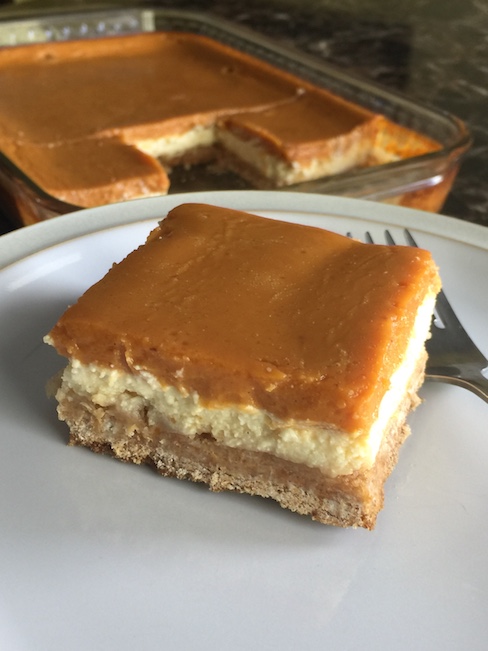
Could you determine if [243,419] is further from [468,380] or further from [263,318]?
[468,380]

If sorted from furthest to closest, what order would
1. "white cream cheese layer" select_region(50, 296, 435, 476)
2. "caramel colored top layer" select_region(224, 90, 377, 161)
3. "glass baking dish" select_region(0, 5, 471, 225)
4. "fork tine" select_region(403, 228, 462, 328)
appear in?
"caramel colored top layer" select_region(224, 90, 377, 161)
"glass baking dish" select_region(0, 5, 471, 225)
"fork tine" select_region(403, 228, 462, 328)
"white cream cheese layer" select_region(50, 296, 435, 476)

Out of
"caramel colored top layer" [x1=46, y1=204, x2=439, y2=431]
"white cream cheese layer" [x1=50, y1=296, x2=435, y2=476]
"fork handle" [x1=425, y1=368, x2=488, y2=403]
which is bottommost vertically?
"fork handle" [x1=425, y1=368, x2=488, y2=403]

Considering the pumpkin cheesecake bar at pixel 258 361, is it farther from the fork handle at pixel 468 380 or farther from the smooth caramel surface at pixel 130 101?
the smooth caramel surface at pixel 130 101

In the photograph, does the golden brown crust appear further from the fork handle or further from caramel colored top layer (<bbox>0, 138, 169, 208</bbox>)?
caramel colored top layer (<bbox>0, 138, 169, 208</bbox>)

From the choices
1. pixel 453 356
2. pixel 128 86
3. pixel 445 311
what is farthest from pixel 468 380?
pixel 128 86

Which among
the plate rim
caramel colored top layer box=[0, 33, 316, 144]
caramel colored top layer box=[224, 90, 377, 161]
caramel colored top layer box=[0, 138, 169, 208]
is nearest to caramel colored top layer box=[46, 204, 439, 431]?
the plate rim

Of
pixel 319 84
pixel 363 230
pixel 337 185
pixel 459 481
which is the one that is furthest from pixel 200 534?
pixel 319 84

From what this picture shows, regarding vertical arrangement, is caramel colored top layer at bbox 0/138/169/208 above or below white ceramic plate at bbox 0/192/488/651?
below

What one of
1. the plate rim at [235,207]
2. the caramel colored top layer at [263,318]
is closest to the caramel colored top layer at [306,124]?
the plate rim at [235,207]
